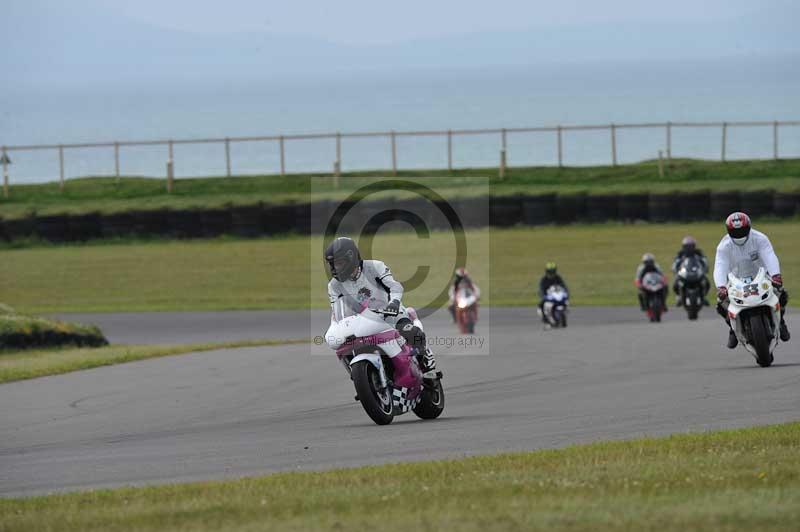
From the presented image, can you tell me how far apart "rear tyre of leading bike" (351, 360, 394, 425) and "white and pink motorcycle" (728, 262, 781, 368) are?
5.04 meters

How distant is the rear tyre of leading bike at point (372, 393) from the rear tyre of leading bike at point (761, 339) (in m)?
5.05

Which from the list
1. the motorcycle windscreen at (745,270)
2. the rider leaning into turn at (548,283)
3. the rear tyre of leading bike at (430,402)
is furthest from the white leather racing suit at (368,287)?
the rider leaning into turn at (548,283)

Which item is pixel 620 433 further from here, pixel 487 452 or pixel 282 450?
pixel 282 450

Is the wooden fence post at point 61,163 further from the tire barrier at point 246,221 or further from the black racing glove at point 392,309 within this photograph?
the black racing glove at point 392,309

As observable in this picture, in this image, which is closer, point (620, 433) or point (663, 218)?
point (620, 433)

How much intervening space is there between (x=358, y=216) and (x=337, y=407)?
30551mm

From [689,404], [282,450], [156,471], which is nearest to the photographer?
[156,471]

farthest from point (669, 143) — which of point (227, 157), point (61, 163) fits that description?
point (61, 163)

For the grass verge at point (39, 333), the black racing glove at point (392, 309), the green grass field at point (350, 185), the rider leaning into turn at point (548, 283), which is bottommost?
the grass verge at point (39, 333)

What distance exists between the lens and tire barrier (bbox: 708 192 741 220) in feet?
139

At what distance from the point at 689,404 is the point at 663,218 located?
103 ft

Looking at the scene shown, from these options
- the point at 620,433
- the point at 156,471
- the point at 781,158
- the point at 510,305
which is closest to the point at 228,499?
the point at 156,471

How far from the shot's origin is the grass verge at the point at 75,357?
1944 cm

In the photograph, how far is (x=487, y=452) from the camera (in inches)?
399
